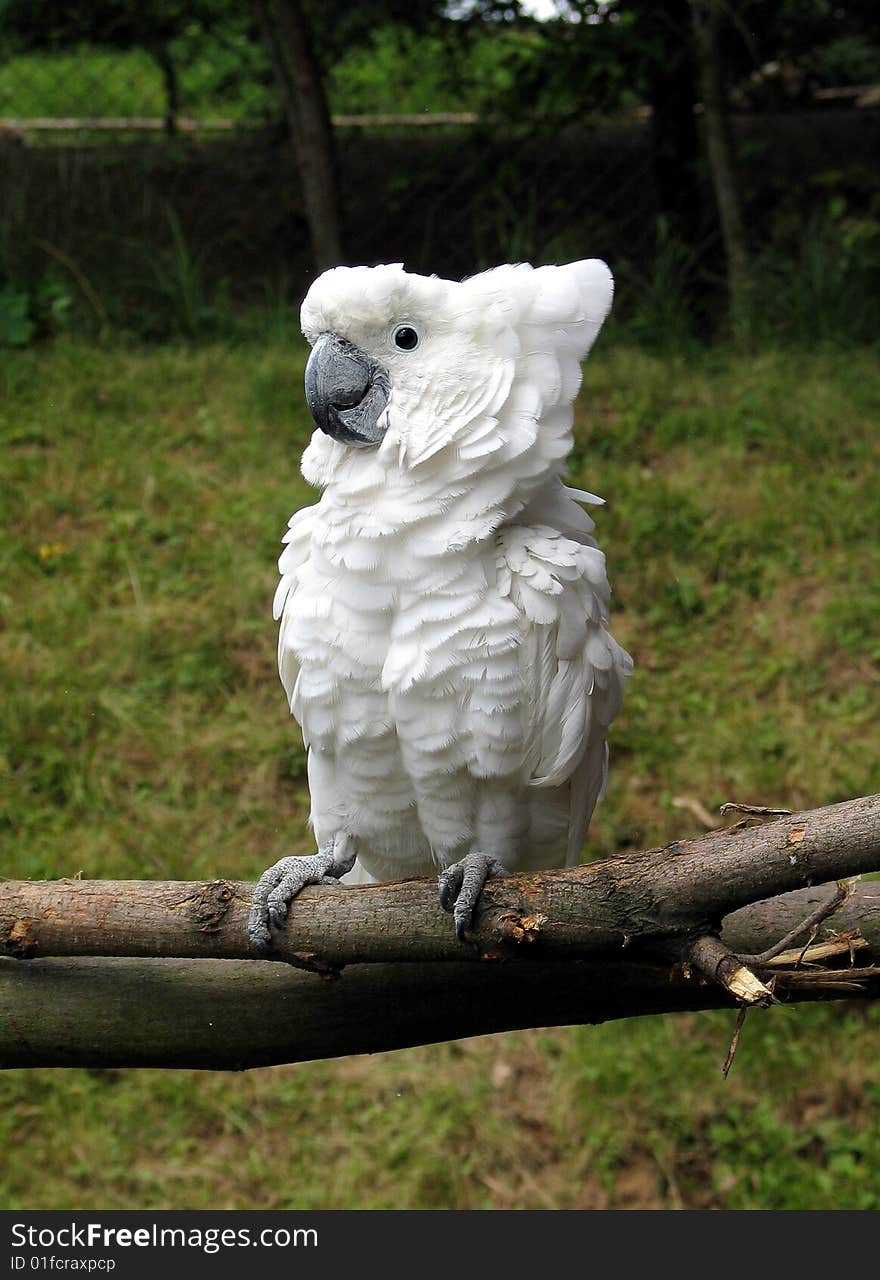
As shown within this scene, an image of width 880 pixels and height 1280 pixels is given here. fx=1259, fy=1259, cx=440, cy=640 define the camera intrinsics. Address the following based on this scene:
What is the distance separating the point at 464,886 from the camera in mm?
1772

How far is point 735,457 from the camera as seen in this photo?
437cm

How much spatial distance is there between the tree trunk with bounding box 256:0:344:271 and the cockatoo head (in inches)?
136

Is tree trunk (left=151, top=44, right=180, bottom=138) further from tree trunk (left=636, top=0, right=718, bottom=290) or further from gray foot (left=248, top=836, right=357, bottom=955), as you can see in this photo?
gray foot (left=248, top=836, right=357, bottom=955)

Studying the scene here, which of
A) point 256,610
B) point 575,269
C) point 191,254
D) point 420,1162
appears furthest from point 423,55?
point 420,1162

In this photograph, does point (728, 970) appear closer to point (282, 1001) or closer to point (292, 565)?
point (282, 1001)

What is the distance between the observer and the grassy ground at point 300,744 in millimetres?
3074

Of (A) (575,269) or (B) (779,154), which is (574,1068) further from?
(B) (779,154)

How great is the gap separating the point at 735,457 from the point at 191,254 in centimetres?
267

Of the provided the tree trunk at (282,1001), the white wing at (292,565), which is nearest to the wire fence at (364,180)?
the white wing at (292,565)

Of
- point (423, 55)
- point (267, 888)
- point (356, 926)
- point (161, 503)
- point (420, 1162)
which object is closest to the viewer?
point (356, 926)

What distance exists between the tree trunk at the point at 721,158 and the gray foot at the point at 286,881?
3.54 m

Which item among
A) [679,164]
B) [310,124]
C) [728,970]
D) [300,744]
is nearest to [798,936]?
[728,970]

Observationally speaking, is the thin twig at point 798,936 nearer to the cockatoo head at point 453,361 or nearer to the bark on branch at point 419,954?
the bark on branch at point 419,954

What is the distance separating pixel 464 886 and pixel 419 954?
117 mm
